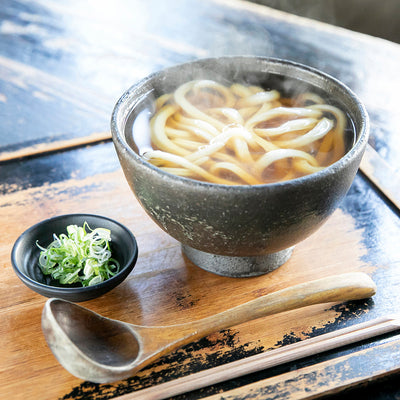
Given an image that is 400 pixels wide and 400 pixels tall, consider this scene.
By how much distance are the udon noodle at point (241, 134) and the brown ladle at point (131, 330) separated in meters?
0.26

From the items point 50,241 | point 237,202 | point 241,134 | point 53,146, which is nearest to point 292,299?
point 237,202

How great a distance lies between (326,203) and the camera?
0.99 meters

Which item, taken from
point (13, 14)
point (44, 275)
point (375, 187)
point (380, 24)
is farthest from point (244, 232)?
point (380, 24)

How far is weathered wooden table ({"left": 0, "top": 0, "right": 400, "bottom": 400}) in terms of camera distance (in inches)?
38.3

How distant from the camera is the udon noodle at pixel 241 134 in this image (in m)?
1.15

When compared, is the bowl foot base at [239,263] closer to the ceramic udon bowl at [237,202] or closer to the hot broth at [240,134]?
the ceramic udon bowl at [237,202]

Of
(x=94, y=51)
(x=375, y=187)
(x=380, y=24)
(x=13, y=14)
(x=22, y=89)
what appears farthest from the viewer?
(x=380, y=24)

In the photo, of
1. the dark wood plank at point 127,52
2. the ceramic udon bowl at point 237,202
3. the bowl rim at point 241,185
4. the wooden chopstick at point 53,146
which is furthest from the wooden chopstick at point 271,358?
the wooden chopstick at point 53,146

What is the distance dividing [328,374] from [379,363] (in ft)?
0.35

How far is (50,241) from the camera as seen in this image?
1.25 metres

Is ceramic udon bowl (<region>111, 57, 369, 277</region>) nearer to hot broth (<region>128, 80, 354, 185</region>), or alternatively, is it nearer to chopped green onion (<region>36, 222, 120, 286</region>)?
hot broth (<region>128, 80, 354, 185</region>)

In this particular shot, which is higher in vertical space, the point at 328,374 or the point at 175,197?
the point at 175,197

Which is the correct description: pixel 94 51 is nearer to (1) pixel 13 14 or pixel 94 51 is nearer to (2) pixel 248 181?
(1) pixel 13 14

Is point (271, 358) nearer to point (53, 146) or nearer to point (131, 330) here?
point (131, 330)
